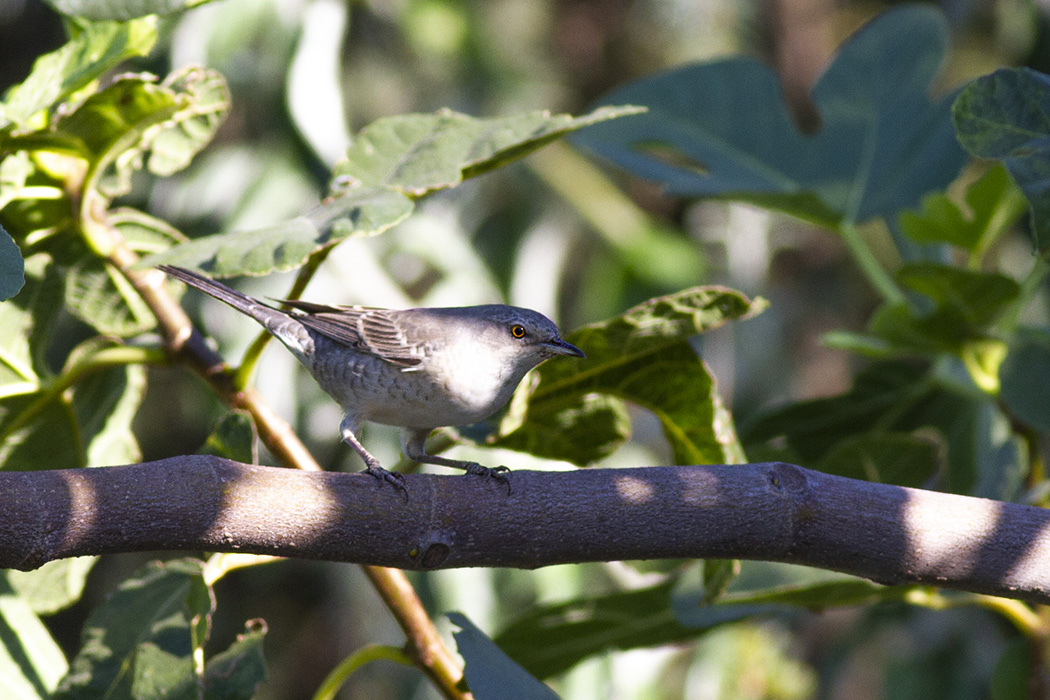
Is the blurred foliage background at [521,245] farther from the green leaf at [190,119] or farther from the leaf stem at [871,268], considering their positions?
the green leaf at [190,119]

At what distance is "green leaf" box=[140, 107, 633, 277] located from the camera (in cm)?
133

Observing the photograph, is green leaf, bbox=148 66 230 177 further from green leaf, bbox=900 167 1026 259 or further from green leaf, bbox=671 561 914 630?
green leaf, bbox=900 167 1026 259

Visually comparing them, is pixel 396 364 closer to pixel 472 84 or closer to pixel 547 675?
pixel 547 675

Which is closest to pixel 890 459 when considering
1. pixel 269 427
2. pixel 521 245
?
pixel 269 427

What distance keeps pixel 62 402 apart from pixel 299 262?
0.71 m

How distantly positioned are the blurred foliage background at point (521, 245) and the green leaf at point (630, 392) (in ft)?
2.50

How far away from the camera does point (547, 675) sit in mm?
2006

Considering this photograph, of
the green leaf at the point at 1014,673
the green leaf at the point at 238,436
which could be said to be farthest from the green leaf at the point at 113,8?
the green leaf at the point at 1014,673

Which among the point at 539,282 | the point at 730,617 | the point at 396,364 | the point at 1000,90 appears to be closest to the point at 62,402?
the point at 396,364

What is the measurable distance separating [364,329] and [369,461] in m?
0.40

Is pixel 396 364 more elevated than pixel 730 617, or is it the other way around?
pixel 396 364

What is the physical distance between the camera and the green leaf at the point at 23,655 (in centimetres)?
162

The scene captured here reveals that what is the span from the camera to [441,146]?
1611 millimetres

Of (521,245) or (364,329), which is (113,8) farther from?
(521,245)
